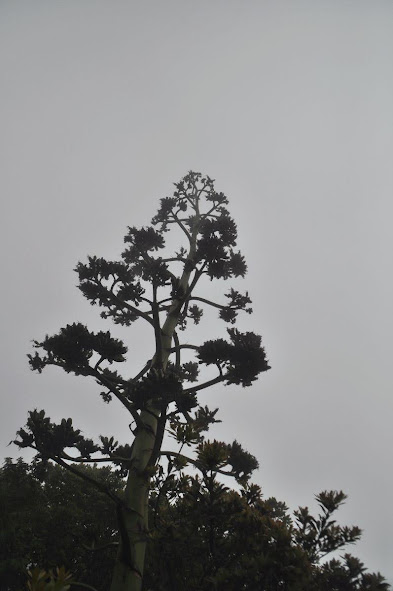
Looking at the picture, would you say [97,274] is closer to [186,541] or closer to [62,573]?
[186,541]

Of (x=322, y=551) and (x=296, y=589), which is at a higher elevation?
(x=322, y=551)

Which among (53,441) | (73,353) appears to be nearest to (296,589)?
(53,441)

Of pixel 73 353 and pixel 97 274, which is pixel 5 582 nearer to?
pixel 73 353

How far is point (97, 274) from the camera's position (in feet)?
28.7

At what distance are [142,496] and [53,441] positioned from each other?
201 cm

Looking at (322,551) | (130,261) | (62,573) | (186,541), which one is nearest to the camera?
(62,573)

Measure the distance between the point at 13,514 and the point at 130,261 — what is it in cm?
837

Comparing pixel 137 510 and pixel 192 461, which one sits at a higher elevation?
pixel 192 461

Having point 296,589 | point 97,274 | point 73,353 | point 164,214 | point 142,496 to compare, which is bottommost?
point 296,589

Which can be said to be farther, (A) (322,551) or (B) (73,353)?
(B) (73,353)

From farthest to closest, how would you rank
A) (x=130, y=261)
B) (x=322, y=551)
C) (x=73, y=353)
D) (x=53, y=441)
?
1. (x=130, y=261)
2. (x=73, y=353)
3. (x=53, y=441)
4. (x=322, y=551)

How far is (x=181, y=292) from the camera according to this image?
8.45 meters

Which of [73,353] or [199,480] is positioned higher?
[73,353]

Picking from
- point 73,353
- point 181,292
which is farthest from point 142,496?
point 181,292
